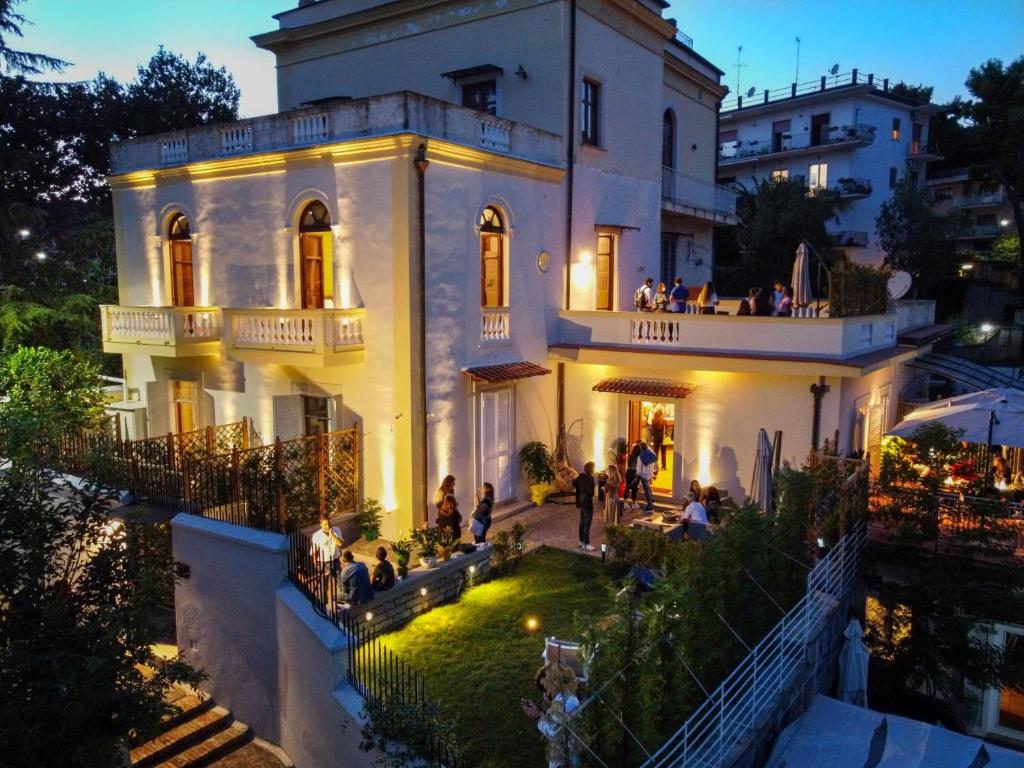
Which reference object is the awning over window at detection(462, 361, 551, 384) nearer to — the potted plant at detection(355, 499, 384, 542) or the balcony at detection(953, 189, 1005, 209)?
the potted plant at detection(355, 499, 384, 542)

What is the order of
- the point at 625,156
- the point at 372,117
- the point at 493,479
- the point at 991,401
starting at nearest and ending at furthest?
the point at 991,401 → the point at 372,117 → the point at 493,479 → the point at 625,156

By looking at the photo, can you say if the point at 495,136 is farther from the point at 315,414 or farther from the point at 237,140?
the point at 315,414

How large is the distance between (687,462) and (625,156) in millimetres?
8347

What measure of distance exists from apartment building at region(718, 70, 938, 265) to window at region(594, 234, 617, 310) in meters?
23.1

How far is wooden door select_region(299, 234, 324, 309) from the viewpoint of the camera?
15359mm

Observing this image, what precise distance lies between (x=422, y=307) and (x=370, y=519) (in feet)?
13.6

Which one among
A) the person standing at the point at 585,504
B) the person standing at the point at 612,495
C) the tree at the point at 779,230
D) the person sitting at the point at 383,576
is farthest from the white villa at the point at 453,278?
the tree at the point at 779,230

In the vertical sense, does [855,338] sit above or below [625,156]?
below

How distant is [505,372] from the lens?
1544 centimetres

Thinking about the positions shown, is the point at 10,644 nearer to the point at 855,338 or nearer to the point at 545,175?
the point at 545,175

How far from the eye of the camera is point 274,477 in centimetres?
1298

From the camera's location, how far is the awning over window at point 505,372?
48.7 ft

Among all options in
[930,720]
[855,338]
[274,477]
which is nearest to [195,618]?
[274,477]

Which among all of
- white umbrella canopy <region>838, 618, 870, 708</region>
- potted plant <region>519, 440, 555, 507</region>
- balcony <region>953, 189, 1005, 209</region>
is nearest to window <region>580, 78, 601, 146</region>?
potted plant <region>519, 440, 555, 507</region>
